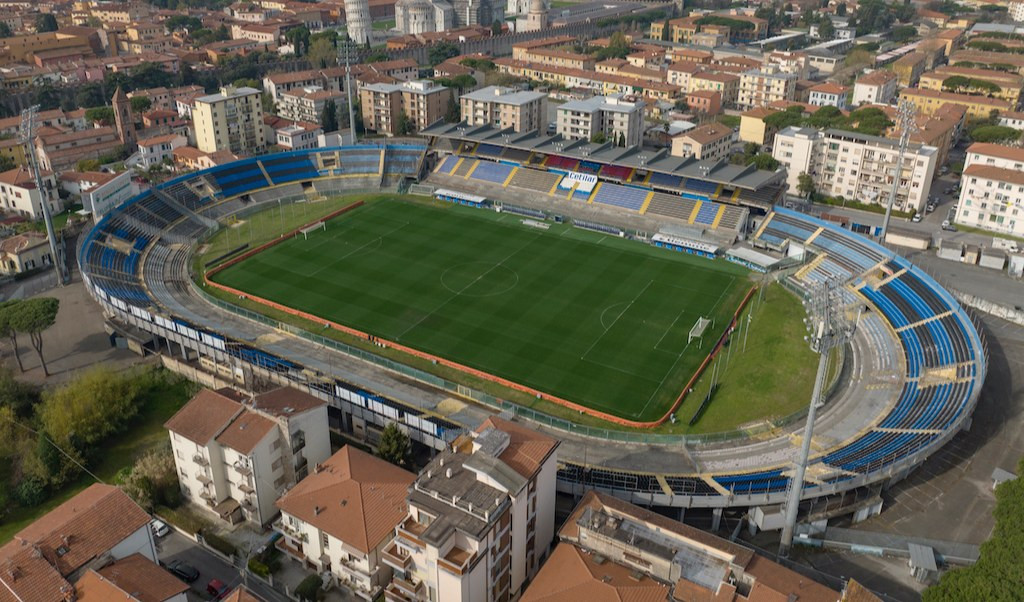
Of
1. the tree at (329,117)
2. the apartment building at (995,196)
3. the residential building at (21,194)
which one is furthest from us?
the tree at (329,117)

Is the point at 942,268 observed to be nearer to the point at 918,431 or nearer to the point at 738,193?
the point at 738,193

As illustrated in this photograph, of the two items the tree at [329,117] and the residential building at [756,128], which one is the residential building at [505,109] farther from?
the residential building at [756,128]

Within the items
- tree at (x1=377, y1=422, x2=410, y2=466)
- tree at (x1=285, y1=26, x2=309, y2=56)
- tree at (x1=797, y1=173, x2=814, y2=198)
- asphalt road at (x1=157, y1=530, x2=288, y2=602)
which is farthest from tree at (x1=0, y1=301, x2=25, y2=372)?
tree at (x1=285, y1=26, x2=309, y2=56)

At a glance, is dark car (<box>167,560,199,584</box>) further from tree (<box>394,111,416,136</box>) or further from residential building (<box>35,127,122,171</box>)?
tree (<box>394,111,416,136</box>)

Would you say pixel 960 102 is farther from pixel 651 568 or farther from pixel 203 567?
pixel 203 567

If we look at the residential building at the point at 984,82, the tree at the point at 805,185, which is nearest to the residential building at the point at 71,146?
the tree at the point at 805,185

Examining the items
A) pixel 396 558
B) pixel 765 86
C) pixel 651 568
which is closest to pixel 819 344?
pixel 651 568

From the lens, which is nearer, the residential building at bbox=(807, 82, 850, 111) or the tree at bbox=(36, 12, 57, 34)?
the residential building at bbox=(807, 82, 850, 111)
